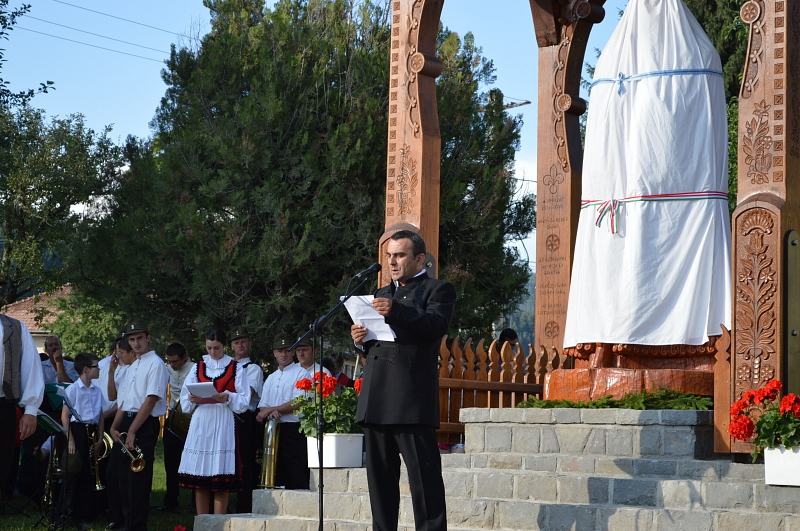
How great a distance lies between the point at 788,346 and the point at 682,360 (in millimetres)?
1789

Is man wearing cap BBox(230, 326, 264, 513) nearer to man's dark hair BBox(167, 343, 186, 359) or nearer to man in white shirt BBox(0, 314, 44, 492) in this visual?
man's dark hair BBox(167, 343, 186, 359)

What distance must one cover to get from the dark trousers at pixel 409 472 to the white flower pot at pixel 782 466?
2.12 meters

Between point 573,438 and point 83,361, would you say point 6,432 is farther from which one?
point 573,438

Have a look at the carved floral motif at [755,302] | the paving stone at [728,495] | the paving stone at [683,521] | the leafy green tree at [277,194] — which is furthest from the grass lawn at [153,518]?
the leafy green tree at [277,194]

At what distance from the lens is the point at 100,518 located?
37.7ft

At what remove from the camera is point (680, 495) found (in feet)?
23.4

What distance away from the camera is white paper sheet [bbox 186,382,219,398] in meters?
9.79

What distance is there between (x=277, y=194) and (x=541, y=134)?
10124 mm

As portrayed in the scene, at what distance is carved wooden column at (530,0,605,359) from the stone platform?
2.57 meters

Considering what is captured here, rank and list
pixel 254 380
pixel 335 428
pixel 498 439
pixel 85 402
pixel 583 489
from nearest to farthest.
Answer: pixel 583 489, pixel 498 439, pixel 335 428, pixel 85 402, pixel 254 380

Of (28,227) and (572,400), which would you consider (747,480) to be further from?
(28,227)

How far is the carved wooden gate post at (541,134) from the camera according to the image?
32.4ft

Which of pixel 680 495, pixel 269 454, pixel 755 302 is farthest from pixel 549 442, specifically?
pixel 269 454

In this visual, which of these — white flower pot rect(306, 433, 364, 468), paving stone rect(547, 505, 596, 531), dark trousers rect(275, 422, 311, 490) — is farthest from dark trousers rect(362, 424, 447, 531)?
dark trousers rect(275, 422, 311, 490)
